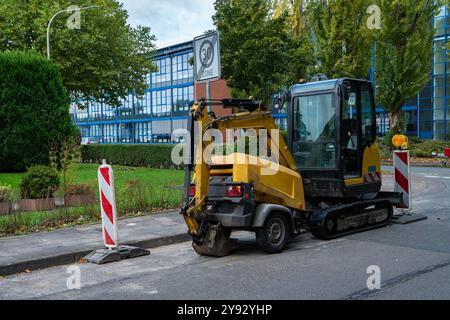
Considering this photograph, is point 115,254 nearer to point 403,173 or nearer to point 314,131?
point 314,131

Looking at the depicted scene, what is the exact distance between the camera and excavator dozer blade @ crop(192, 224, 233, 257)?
24.8 feet

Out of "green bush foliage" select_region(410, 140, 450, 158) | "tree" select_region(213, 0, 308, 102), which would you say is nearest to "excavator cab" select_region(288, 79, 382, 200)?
"tree" select_region(213, 0, 308, 102)

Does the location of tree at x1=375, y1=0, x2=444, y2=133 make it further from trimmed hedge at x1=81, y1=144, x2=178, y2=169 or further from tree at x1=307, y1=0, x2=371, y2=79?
trimmed hedge at x1=81, y1=144, x2=178, y2=169

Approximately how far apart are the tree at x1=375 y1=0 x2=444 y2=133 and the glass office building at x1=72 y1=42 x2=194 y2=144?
31.0 metres

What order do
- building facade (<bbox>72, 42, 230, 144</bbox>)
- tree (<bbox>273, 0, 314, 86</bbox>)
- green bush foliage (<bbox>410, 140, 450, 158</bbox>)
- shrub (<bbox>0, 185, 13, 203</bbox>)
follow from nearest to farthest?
shrub (<bbox>0, 185, 13, 203</bbox>) < tree (<bbox>273, 0, 314, 86</bbox>) < green bush foliage (<bbox>410, 140, 450, 158</bbox>) < building facade (<bbox>72, 42, 230, 144</bbox>)

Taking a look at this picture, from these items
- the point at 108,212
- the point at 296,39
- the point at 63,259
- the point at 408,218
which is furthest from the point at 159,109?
the point at 63,259

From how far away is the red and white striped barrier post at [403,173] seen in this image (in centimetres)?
1076

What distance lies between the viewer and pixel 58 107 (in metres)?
19.0

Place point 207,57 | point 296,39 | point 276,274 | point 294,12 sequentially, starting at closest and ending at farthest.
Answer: point 276,274
point 207,57
point 296,39
point 294,12

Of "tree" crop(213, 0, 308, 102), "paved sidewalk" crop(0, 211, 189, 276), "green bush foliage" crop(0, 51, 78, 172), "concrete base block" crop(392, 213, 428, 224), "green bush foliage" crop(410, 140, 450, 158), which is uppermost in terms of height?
"tree" crop(213, 0, 308, 102)

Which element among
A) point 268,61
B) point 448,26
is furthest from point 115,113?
point 268,61

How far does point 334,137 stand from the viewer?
888cm

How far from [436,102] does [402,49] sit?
1204cm
